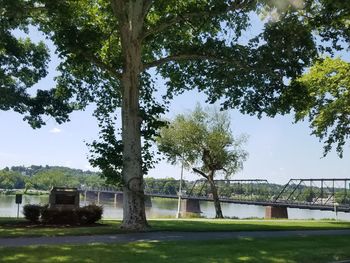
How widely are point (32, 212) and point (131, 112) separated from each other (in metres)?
5.79

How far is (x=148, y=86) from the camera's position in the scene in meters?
23.4

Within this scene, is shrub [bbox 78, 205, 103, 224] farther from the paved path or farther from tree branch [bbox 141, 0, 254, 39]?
tree branch [bbox 141, 0, 254, 39]

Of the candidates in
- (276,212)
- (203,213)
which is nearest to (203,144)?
(276,212)

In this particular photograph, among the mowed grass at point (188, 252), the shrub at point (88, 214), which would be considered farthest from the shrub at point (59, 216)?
the mowed grass at point (188, 252)

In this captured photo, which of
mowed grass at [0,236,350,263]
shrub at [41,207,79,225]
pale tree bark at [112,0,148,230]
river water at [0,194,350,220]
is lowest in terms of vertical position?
river water at [0,194,350,220]

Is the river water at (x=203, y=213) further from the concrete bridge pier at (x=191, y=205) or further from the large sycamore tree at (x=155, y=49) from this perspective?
the large sycamore tree at (x=155, y=49)

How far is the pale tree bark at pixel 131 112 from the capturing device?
1884 centimetres

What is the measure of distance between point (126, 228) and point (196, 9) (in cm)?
985

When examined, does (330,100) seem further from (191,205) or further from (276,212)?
(191,205)

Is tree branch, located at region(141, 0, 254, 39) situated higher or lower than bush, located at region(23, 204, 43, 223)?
higher

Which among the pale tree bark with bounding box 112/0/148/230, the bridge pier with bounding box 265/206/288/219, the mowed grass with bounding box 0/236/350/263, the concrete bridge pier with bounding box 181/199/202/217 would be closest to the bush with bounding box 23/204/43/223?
the pale tree bark with bounding box 112/0/148/230

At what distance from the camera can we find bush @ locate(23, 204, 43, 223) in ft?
65.1

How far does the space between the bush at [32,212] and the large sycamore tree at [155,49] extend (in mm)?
3179

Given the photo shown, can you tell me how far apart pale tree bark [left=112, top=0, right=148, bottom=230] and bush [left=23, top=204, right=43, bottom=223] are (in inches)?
147
